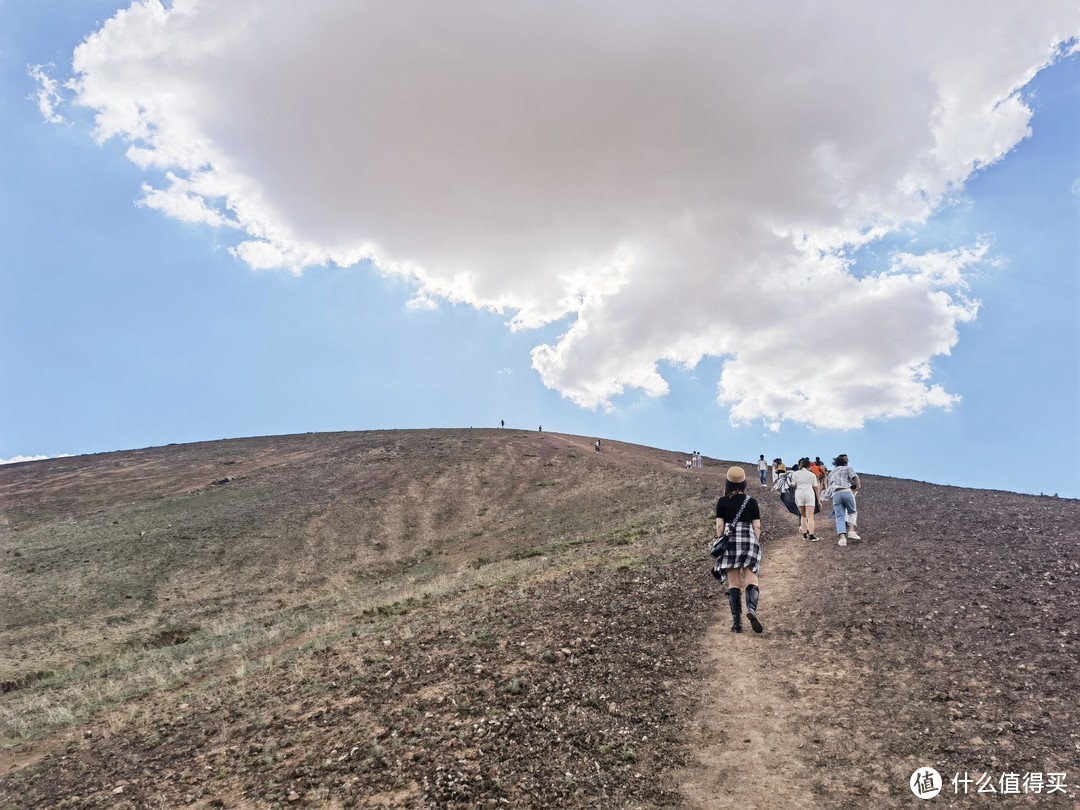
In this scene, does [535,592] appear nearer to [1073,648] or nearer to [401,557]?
[1073,648]

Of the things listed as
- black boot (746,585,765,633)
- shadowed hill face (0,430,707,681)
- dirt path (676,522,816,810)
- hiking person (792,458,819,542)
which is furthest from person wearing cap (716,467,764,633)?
shadowed hill face (0,430,707,681)

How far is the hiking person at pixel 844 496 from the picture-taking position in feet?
52.6

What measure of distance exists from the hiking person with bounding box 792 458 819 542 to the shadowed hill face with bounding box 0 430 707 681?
4.00 meters

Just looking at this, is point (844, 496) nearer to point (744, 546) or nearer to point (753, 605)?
point (753, 605)

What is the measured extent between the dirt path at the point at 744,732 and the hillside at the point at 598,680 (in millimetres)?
38

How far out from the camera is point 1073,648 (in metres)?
8.52

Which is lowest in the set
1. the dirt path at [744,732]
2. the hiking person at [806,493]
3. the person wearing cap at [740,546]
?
the dirt path at [744,732]

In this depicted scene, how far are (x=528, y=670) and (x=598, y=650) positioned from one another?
136 centimetres

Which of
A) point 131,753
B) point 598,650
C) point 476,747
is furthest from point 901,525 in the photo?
point 131,753

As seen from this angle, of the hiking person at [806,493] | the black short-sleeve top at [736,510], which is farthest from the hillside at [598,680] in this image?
the black short-sleeve top at [736,510]

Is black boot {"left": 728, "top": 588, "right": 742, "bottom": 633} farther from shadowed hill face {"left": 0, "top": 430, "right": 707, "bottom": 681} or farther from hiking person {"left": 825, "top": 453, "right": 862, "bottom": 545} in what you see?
shadowed hill face {"left": 0, "top": 430, "right": 707, "bottom": 681}

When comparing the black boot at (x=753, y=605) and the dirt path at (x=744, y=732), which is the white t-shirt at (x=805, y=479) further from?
the black boot at (x=753, y=605)

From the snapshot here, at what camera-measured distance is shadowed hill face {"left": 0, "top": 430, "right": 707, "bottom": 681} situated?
1075 inches

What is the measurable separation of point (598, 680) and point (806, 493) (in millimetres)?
10522
